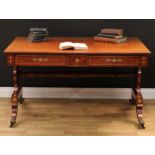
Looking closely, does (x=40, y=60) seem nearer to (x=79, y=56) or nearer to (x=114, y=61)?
(x=79, y=56)

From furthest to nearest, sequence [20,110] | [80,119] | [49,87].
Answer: [49,87] < [20,110] < [80,119]

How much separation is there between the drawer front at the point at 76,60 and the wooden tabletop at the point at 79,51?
0.14ft

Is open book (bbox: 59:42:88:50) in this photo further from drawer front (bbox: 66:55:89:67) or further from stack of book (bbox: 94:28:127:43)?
stack of book (bbox: 94:28:127:43)

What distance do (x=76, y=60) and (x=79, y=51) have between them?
78 mm

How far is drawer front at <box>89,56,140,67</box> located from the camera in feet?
8.19

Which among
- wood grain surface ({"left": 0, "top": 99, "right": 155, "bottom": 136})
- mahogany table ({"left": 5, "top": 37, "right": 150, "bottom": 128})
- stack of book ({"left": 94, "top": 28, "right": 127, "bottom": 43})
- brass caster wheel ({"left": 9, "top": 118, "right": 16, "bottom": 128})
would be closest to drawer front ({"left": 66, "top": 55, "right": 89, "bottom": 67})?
mahogany table ({"left": 5, "top": 37, "right": 150, "bottom": 128})

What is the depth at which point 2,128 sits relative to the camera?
2.58 meters

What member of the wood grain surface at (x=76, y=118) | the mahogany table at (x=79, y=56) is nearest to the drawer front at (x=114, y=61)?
the mahogany table at (x=79, y=56)

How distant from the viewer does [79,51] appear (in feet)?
8.10

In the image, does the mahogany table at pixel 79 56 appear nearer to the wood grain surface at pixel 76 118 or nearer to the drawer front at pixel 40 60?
the drawer front at pixel 40 60

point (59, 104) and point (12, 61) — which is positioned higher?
point (12, 61)
